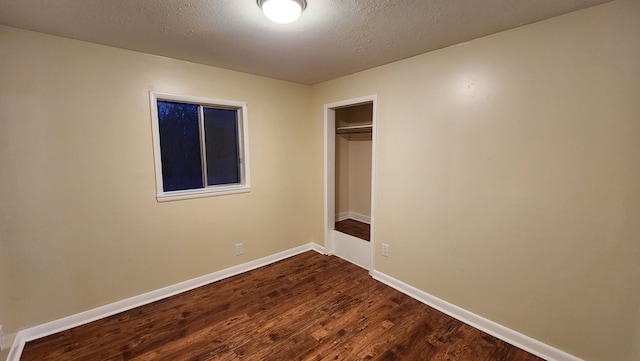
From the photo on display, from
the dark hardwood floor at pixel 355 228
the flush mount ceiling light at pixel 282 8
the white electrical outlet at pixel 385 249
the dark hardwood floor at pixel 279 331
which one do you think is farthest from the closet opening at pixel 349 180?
the flush mount ceiling light at pixel 282 8

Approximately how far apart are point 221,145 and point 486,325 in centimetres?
316

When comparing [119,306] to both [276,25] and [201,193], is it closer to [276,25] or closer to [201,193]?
[201,193]

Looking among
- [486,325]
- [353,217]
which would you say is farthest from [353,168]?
[486,325]

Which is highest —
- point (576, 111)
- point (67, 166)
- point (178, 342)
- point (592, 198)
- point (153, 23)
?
point (153, 23)

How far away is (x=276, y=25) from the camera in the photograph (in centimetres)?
183

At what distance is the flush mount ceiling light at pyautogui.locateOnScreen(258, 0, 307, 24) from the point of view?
1471mm

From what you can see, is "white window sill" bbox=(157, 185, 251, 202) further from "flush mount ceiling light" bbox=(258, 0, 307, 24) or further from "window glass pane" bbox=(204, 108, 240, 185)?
"flush mount ceiling light" bbox=(258, 0, 307, 24)

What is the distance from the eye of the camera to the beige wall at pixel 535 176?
5.12 ft

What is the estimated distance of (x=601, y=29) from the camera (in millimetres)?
1564

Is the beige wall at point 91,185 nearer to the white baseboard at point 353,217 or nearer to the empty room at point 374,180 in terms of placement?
the empty room at point 374,180

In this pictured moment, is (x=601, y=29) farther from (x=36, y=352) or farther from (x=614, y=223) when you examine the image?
(x=36, y=352)

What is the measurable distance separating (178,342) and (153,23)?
239 centimetres

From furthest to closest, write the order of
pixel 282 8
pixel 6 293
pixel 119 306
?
1. pixel 119 306
2. pixel 6 293
3. pixel 282 8

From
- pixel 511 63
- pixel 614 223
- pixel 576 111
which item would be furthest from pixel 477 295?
pixel 511 63
